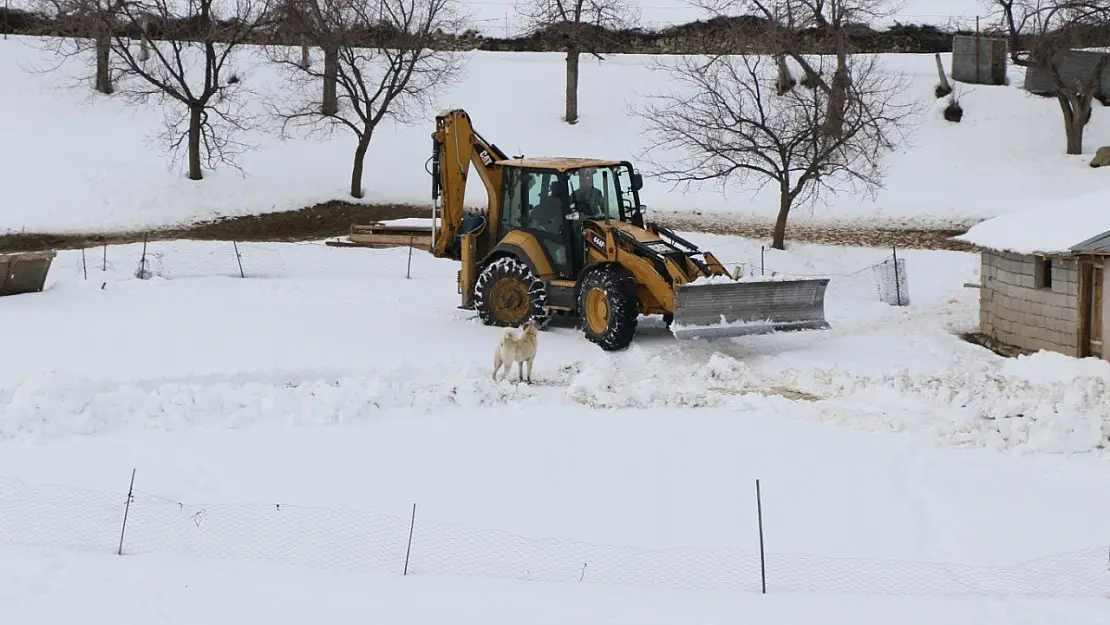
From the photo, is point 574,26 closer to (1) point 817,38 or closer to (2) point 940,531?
(1) point 817,38

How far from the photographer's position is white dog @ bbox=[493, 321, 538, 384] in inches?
527

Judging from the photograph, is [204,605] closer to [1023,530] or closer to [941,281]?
[1023,530]

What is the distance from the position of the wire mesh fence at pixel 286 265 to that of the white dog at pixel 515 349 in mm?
6183

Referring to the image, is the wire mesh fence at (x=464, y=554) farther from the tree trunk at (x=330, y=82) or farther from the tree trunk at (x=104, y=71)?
the tree trunk at (x=104, y=71)

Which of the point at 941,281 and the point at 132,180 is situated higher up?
the point at 132,180

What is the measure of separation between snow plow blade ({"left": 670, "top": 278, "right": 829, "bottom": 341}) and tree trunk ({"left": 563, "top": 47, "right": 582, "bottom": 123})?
67.9 ft

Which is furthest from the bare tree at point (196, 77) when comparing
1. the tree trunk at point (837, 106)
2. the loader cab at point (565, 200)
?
the loader cab at point (565, 200)

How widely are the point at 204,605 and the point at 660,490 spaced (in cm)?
414

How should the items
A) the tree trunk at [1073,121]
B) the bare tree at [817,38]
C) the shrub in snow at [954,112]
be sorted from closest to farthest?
the bare tree at [817,38]
the tree trunk at [1073,121]
the shrub in snow at [954,112]

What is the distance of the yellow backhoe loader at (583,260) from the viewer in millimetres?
14898

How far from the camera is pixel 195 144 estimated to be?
2934 cm

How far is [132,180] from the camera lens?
2891 cm

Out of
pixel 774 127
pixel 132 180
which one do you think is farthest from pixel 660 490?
pixel 132 180

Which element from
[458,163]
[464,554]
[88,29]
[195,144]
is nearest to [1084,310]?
[458,163]
